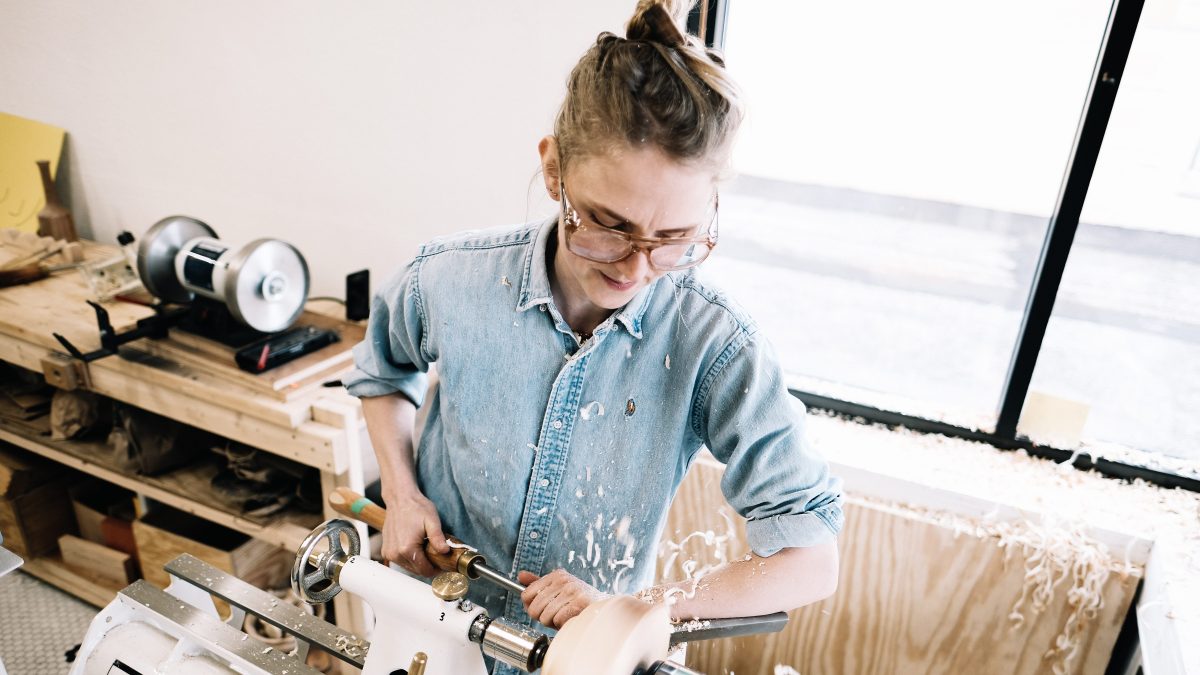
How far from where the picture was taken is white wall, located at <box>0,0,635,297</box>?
182cm

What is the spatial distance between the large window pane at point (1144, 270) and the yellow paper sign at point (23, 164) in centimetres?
313

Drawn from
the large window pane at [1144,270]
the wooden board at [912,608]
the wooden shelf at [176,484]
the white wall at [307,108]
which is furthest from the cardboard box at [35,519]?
the large window pane at [1144,270]

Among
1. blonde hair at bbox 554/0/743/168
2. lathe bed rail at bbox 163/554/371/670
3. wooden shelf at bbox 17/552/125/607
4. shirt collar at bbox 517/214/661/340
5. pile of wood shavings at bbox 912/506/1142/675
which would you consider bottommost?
wooden shelf at bbox 17/552/125/607

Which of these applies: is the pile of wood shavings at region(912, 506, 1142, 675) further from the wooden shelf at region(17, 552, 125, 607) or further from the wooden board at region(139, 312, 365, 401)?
the wooden shelf at region(17, 552, 125, 607)

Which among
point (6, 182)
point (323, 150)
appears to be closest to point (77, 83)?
point (6, 182)

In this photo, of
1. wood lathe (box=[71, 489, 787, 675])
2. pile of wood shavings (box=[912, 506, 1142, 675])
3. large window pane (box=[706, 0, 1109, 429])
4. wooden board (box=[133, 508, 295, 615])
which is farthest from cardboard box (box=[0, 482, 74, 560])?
pile of wood shavings (box=[912, 506, 1142, 675])

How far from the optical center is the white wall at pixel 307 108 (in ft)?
5.98

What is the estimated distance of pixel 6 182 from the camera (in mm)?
2584

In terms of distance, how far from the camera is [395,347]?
1.23 meters

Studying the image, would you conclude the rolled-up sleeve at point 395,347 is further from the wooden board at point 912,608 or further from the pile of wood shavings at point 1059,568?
the pile of wood shavings at point 1059,568

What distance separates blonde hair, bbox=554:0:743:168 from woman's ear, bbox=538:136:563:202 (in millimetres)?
52

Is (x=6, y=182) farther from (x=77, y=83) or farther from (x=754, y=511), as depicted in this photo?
(x=754, y=511)

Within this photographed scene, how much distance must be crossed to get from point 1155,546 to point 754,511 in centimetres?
105

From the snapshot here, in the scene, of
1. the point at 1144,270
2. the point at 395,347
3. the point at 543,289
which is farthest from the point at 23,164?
the point at 1144,270
